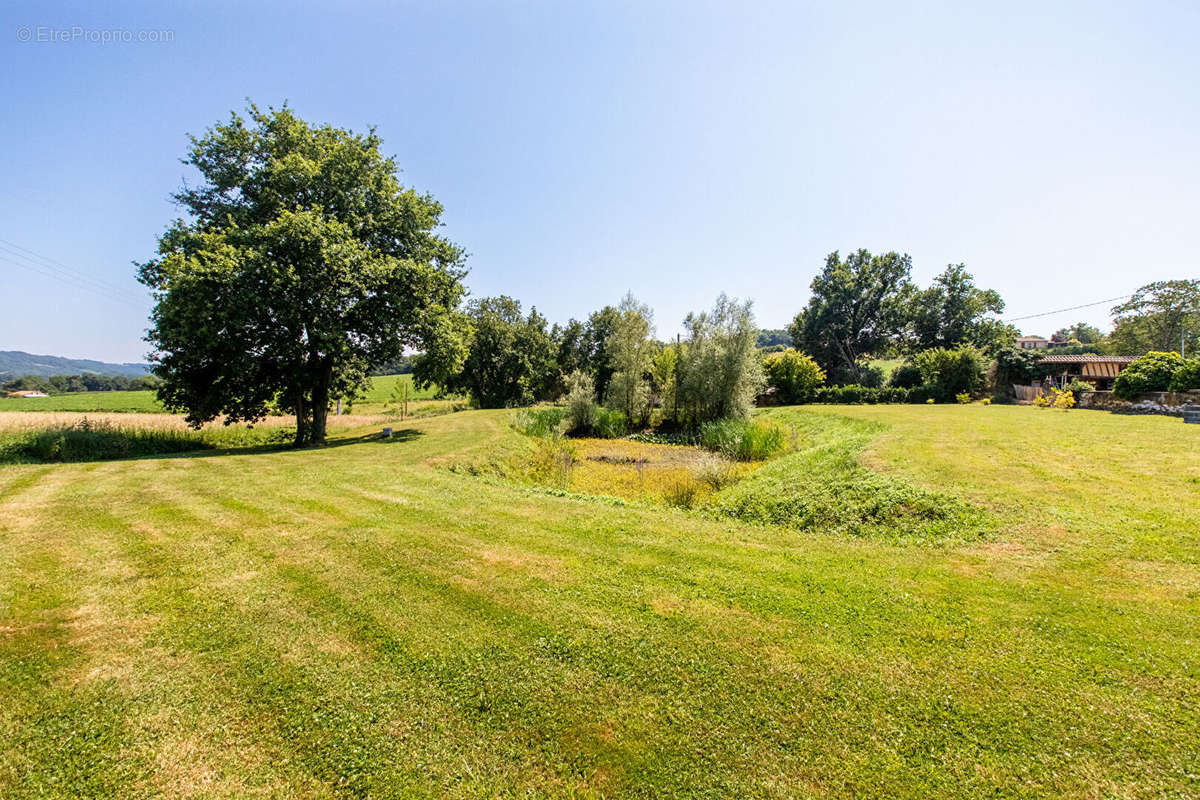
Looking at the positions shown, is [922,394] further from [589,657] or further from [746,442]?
[589,657]

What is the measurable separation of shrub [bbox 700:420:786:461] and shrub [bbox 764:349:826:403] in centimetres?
1683

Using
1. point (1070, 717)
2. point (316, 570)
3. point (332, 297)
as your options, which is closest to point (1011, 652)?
point (1070, 717)

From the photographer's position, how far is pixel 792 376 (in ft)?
111

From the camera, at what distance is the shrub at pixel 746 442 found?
16.4 meters

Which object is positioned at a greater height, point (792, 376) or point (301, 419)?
point (792, 376)

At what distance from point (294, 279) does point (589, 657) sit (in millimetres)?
14326

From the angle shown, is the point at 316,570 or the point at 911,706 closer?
the point at 911,706

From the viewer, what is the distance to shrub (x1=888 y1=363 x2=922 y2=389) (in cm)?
3625

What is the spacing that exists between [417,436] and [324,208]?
28.4ft

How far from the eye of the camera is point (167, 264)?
12680mm

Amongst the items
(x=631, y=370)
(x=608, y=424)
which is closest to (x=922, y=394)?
(x=631, y=370)

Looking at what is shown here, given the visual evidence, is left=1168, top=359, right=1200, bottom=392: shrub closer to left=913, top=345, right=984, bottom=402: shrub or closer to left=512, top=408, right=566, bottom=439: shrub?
left=913, top=345, right=984, bottom=402: shrub

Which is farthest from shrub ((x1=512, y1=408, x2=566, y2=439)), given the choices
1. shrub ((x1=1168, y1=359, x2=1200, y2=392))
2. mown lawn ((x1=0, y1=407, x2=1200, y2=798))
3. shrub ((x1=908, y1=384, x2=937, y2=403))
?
shrub ((x1=1168, y1=359, x2=1200, y2=392))

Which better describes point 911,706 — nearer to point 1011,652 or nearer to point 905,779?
point 905,779
